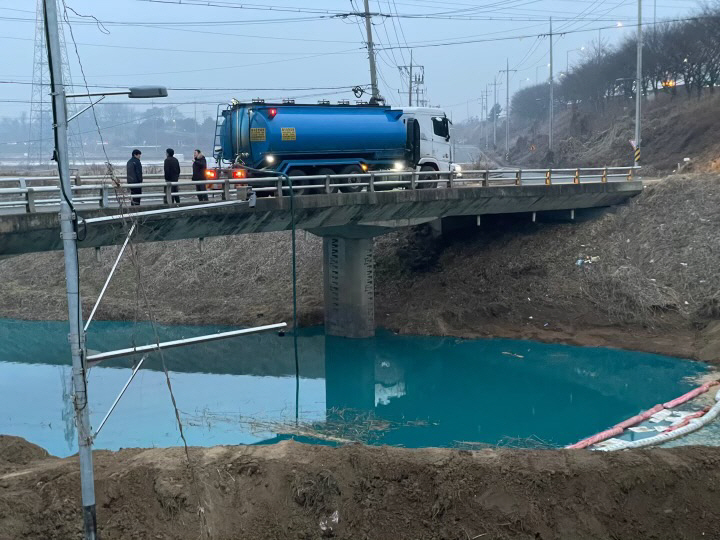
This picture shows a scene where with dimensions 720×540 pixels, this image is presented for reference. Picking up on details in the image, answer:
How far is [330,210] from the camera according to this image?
23641 mm

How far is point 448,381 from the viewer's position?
960 inches

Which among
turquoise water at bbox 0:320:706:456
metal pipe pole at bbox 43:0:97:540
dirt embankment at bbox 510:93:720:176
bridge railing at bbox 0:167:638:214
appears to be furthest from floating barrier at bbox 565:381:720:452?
dirt embankment at bbox 510:93:720:176

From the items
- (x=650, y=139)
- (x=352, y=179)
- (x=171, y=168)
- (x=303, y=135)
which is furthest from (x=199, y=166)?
(x=650, y=139)

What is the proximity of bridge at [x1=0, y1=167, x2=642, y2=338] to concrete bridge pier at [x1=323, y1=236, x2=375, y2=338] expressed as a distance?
0.12ft

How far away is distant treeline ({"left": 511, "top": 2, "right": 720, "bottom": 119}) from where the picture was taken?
2530 inches

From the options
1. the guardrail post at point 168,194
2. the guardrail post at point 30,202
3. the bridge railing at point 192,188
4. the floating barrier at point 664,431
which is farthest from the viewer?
the guardrail post at point 168,194

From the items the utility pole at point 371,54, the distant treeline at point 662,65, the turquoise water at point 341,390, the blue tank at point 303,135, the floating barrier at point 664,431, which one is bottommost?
the turquoise water at point 341,390

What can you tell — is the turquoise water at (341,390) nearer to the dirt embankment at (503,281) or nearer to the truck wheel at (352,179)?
the dirt embankment at (503,281)

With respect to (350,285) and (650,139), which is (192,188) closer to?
(350,285)

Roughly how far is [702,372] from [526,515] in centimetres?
1466

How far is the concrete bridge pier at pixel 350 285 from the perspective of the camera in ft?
90.9

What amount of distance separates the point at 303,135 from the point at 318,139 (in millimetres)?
612

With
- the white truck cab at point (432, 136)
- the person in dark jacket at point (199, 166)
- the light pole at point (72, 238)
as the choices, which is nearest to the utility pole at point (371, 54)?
the white truck cab at point (432, 136)

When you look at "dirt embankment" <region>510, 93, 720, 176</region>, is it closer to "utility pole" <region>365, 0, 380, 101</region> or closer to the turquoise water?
"utility pole" <region>365, 0, 380, 101</region>
